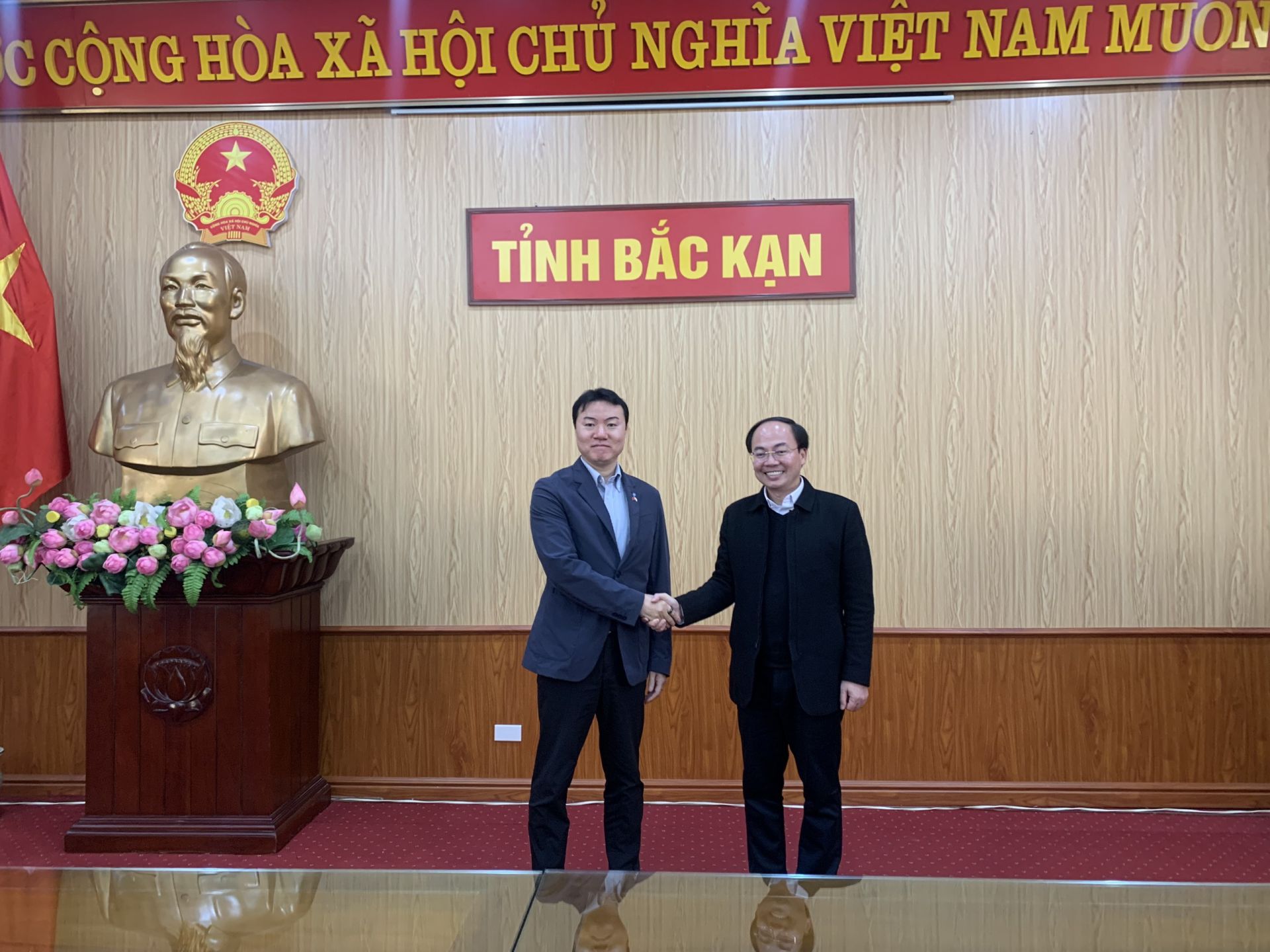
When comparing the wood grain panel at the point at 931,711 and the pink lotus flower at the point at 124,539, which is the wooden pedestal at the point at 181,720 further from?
the wood grain panel at the point at 931,711

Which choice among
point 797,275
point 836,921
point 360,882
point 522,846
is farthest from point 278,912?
point 797,275

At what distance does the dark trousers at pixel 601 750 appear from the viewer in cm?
288

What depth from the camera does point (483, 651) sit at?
4117mm

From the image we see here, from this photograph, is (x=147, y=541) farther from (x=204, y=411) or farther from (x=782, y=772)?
(x=782, y=772)

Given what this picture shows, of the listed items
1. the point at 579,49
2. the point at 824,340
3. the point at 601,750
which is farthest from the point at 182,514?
the point at 824,340

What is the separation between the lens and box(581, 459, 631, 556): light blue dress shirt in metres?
2.95

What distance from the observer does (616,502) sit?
2.98 m

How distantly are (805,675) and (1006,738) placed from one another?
1.67m

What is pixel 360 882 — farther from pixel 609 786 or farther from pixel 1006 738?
pixel 1006 738

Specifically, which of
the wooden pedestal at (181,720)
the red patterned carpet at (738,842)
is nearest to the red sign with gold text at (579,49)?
the wooden pedestal at (181,720)

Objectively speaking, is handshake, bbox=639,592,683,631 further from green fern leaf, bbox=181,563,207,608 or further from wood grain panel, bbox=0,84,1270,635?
green fern leaf, bbox=181,563,207,608

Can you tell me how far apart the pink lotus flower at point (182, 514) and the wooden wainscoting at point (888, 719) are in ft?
3.19

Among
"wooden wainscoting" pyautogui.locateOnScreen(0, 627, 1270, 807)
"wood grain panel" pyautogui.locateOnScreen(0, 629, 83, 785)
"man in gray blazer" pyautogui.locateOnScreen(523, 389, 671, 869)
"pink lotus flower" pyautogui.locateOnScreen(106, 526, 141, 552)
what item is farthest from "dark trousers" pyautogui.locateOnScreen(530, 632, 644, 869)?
"wood grain panel" pyautogui.locateOnScreen(0, 629, 83, 785)

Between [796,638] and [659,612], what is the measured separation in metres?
0.39
